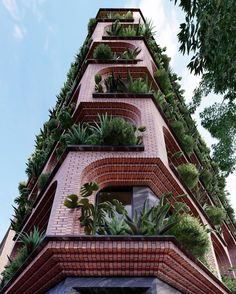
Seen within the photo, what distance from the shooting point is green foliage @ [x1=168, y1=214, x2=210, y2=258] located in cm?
787

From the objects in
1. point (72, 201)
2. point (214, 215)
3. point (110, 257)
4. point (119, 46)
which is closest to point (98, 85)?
point (119, 46)

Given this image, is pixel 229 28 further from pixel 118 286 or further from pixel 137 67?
pixel 137 67

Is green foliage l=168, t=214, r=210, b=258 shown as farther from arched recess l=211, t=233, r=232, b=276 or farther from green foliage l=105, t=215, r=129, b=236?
arched recess l=211, t=233, r=232, b=276

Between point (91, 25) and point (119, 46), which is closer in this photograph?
point (119, 46)

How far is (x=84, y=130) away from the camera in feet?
33.9

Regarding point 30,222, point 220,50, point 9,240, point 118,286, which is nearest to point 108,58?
point 30,222

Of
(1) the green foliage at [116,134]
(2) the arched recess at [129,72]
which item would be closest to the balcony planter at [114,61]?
(2) the arched recess at [129,72]

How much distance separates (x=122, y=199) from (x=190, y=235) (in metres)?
1.98

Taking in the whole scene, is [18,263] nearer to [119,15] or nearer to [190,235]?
[190,235]

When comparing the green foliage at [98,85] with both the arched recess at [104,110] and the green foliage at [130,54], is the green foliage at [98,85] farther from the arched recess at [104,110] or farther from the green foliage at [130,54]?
the green foliage at [130,54]

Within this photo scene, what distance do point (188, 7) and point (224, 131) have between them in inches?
111

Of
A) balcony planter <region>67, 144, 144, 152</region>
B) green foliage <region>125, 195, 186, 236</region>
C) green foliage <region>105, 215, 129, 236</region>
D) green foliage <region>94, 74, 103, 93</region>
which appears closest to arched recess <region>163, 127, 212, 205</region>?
green foliage <region>94, 74, 103, 93</region>

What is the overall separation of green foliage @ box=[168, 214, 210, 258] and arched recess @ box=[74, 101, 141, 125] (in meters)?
4.53

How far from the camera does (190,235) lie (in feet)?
26.0
